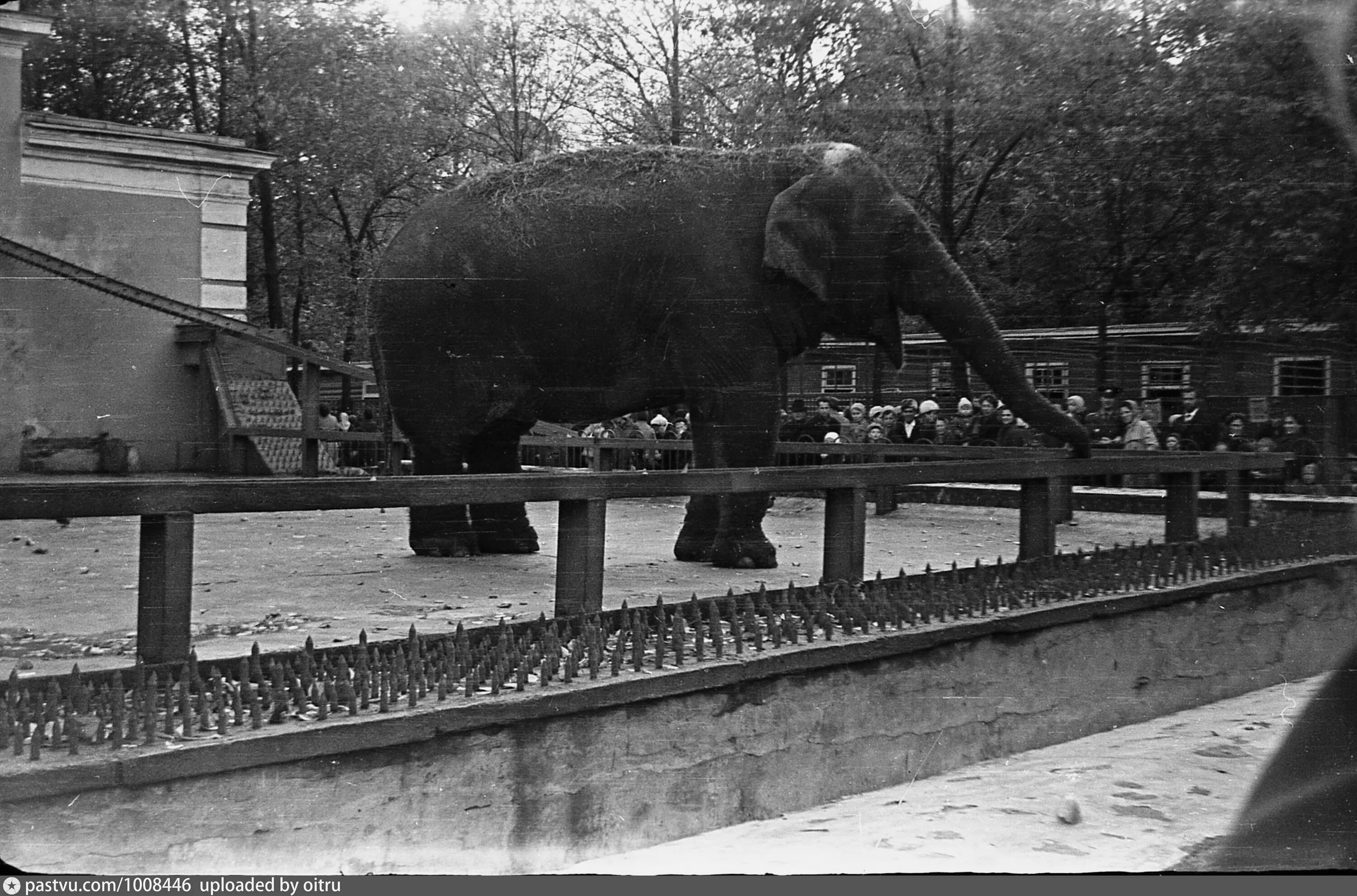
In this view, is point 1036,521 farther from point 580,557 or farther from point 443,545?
point 443,545

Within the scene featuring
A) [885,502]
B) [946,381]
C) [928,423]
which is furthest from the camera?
[885,502]

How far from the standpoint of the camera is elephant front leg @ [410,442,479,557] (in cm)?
439

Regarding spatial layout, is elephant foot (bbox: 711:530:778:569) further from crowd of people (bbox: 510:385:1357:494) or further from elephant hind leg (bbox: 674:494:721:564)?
crowd of people (bbox: 510:385:1357:494)

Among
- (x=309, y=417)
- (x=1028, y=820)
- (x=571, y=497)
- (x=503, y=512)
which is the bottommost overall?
(x=1028, y=820)

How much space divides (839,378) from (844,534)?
1.78 metres

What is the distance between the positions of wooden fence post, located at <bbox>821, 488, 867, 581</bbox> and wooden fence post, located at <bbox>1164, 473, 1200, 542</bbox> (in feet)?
5.23

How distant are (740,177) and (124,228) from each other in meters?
2.05

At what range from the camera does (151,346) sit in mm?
2621

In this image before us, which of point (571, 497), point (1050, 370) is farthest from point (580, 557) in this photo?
point (1050, 370)

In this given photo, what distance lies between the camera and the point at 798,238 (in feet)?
13.8

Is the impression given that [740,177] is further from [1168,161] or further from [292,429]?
[292,429]

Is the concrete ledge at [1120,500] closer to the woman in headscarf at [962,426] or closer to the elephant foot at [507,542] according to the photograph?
the woman in headscarf at [962,426]

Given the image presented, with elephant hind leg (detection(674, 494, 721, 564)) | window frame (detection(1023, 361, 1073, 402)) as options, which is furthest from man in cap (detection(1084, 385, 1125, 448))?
elephant hind leg (detection(674, 494, 721, 564))

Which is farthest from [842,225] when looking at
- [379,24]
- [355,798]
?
[355,798]
